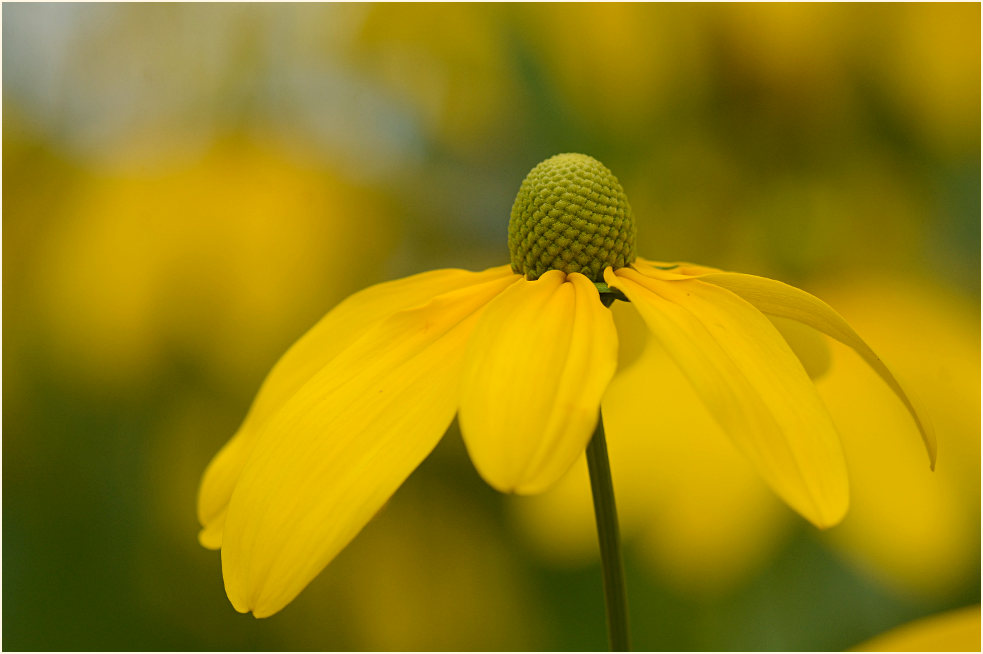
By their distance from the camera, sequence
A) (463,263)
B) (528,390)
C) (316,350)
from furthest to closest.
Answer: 1. (463,263)
2. (316,350)
3. (528,390)

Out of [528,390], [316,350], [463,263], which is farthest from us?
[463,263]

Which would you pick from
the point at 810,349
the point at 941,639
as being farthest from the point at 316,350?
the point at 941,639

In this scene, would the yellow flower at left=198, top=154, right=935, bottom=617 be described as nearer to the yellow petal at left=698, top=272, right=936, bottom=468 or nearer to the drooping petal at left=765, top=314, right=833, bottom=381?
the yellow petal at left=698, top=272, right=936, bottom=468

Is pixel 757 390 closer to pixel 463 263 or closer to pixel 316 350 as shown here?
pixel 316 350

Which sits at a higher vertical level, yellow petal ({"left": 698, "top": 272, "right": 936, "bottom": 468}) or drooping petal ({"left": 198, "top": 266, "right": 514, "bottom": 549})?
yellow petal ({"left": 698, "top": 272, "right": 936, "bottom": 468})

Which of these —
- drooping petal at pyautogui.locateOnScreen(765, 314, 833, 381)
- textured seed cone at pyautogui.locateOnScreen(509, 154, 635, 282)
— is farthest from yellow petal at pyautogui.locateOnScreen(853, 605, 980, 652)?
textured seed cone at pyautogui.locateOnScreen(509, 154, 635, 282)

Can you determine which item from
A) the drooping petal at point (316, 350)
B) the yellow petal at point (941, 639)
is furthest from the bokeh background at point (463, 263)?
the drooping petal at point (316, 350)

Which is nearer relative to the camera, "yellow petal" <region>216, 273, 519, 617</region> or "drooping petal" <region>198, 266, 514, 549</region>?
"yellow petal" <region>216, 273, 519, 617</region>
